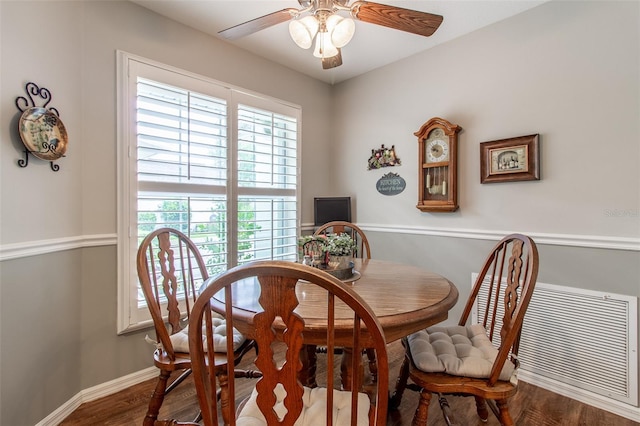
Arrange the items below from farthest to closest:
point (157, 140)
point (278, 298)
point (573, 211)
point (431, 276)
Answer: point (157, 140) < point (573, 211) < point (431, 276) < point (278, 298)

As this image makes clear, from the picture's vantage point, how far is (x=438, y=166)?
8.63ft

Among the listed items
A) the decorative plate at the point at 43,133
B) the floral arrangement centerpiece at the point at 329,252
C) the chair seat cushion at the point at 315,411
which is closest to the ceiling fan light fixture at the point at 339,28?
the floral arrangement centerpiece at the point at 329,252

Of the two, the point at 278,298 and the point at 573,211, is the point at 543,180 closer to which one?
the point at 573,211

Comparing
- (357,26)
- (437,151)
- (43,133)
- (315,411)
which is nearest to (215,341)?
(315,411)

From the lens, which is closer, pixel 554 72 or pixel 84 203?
pixel 84 203

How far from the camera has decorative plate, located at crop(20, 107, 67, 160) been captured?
148 centimetres

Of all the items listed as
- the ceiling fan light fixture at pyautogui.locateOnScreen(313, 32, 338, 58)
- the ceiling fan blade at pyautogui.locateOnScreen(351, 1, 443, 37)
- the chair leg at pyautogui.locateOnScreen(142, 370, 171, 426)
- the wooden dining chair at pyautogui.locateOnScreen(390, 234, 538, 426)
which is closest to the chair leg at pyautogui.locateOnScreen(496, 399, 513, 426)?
the wooden dining chair at pyautogui.locateOnScreen(390, 234, 538, 426)

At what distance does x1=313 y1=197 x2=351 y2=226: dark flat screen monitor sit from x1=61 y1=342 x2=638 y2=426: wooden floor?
65.8 inches

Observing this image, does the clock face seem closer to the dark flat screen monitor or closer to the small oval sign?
the small oval sign

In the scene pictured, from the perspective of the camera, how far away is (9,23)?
1.43m

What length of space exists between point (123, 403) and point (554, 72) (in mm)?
3494

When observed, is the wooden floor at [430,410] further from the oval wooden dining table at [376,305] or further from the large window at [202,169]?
the oval wooden dining table at [376,305]

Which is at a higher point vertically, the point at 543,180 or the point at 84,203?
the point at 543,180

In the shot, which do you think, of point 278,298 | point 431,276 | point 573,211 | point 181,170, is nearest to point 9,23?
point 181,170
